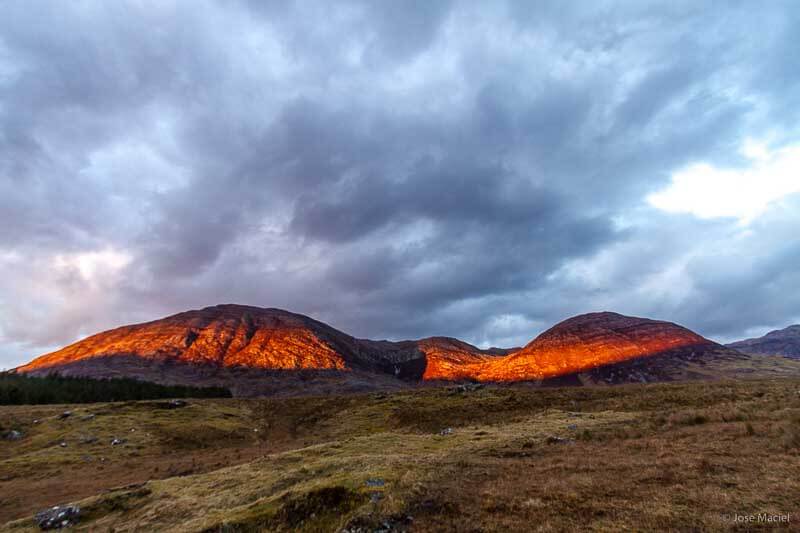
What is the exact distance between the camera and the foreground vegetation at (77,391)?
108 m

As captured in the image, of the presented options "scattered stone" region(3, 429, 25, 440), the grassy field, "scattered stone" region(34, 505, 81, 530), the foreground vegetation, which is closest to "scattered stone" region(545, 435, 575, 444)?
the grassy field

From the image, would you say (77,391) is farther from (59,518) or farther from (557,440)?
(557,440)

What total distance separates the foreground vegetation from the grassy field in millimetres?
63568

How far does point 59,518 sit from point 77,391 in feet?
411

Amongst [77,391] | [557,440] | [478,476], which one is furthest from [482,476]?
[77,391]

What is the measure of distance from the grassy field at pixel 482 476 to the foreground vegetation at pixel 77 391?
63568 millimetres

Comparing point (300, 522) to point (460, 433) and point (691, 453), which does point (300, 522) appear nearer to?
point (691, 453)

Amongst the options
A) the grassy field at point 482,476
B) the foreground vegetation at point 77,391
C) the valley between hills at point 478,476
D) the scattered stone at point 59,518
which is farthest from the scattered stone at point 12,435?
the scattered stone at point 59,518

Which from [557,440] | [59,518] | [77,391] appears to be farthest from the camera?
[77,391]

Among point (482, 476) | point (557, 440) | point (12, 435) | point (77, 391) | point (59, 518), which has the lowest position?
point (59, 518)

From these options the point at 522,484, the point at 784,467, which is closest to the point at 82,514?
the point at 522,484

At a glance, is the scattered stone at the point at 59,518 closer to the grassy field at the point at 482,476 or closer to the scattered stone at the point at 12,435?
the grassy field at the point at 482,476

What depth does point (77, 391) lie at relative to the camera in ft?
404

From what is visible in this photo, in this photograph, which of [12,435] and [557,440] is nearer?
[557,440]
